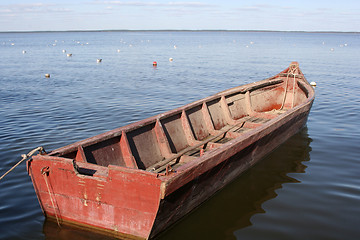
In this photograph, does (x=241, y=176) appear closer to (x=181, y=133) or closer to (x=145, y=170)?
(x=181, y=133)

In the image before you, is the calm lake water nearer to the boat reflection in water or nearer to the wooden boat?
the boat reflection in water

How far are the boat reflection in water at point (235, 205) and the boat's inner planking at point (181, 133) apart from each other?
104cm

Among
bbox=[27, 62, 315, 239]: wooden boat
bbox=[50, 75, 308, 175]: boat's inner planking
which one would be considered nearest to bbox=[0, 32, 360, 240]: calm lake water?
bbox=[27, 62, 315, 239]: wooden boat

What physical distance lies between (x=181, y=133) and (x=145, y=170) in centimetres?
236

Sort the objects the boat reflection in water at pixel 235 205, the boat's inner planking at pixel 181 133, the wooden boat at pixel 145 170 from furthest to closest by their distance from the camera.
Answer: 1. the boat's inner planking at pixel 181 133
2. the boat reflection in water at pixel 235 205
3. the wooden boat at pixel 145 170

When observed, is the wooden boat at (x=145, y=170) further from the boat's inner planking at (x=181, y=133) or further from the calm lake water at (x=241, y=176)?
the calm lake water at (x=241, y=176)

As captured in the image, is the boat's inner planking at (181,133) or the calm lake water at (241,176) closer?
the calm lake water at (241,176)

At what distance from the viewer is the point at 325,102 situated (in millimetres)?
16125

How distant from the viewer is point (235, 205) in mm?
6652

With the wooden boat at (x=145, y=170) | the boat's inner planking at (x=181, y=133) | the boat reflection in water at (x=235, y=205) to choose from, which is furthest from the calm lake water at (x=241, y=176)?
the boat's inner planking at (x=181, y=133)

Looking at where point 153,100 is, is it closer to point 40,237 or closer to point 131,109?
point 131,109

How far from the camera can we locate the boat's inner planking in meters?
6.38

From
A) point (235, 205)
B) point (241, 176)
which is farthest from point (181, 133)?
point (235, 205)

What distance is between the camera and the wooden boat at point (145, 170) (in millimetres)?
4887
